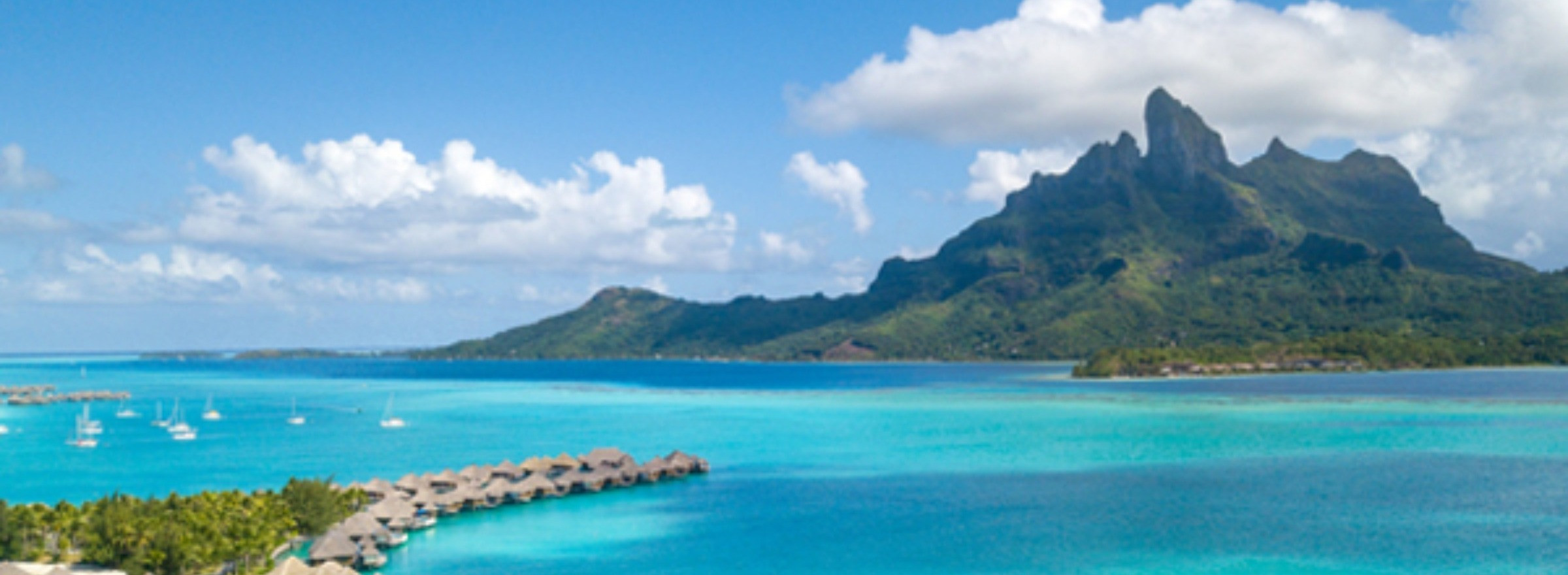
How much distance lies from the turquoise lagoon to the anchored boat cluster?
125cm

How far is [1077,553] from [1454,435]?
179 ft

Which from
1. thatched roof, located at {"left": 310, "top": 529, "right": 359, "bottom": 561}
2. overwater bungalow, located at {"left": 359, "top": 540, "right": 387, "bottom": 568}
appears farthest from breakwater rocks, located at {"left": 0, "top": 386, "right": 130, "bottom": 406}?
thatched roof, located at {"left": 310, "top": 529, "right": 359, "bottom": 561}

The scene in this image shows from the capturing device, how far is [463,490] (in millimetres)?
56781

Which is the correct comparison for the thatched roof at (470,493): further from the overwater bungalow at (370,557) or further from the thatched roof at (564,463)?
the overwater bungalow at (370,557)

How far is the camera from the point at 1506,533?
150 ft

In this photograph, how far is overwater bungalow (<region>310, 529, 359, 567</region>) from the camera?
41.7 meters

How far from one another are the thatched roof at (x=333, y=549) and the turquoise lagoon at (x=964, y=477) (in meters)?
1.80

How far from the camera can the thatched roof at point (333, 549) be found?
137 ft

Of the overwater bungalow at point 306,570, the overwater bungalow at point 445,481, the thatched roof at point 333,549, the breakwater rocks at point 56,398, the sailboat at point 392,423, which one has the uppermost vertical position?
the breakwater rocks at point 56,398

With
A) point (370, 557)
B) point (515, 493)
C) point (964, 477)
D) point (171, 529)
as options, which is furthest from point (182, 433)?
point (964, 477)

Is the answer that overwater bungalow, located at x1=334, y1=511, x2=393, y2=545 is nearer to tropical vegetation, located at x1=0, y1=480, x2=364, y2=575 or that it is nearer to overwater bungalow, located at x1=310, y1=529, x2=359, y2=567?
overwater bungalow, located at x1=310, y1=529, x2=359, y2=567

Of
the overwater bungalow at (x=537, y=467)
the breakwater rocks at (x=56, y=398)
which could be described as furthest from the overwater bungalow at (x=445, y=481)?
the breakwater rocks at (x=56, y=398)

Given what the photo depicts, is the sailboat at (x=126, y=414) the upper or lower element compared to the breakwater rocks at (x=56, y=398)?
lower

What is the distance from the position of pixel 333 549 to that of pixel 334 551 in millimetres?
102
